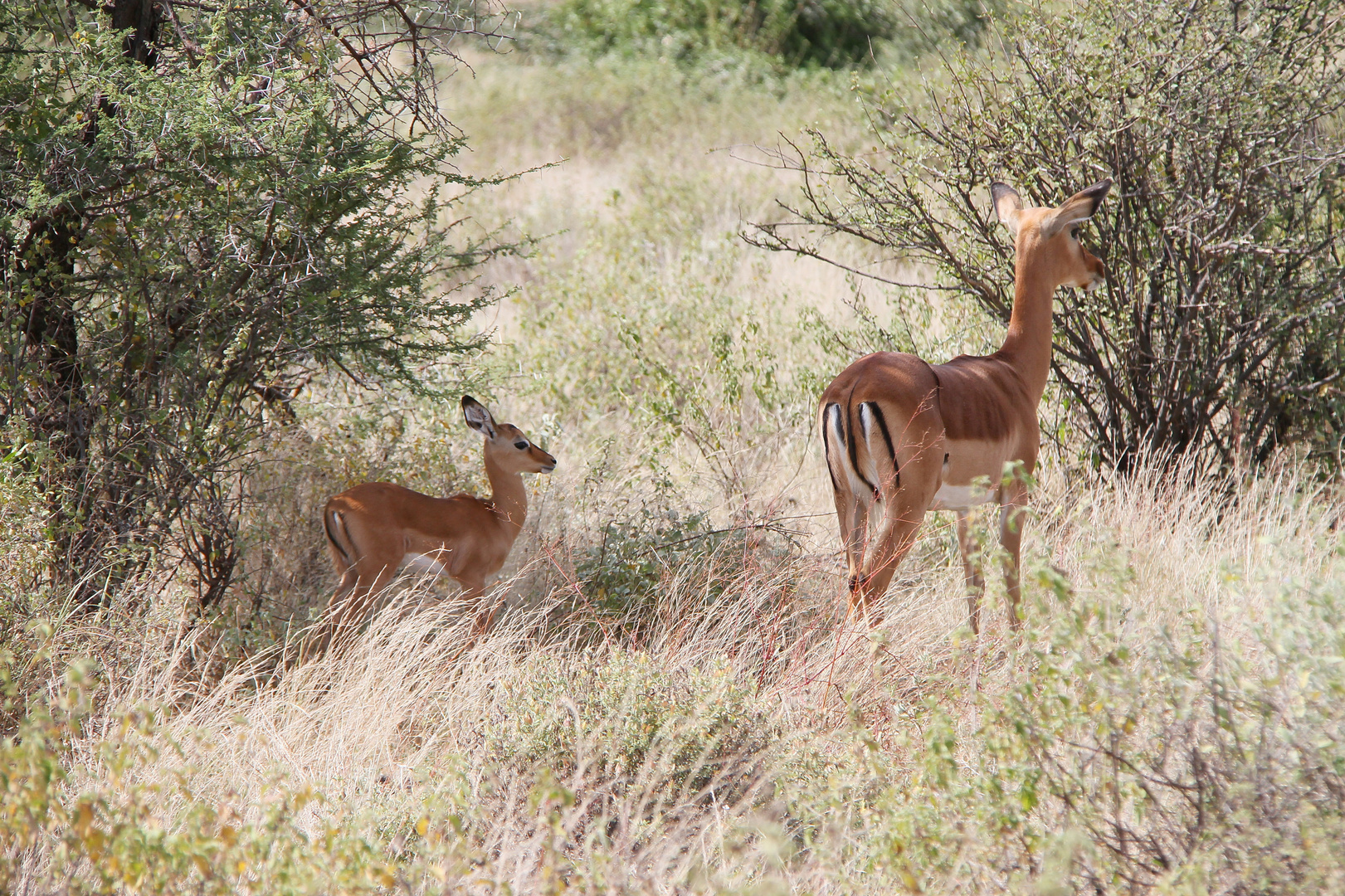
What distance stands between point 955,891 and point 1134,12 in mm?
4833

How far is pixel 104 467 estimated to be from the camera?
4.91m

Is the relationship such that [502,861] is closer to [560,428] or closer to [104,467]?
[104,467]

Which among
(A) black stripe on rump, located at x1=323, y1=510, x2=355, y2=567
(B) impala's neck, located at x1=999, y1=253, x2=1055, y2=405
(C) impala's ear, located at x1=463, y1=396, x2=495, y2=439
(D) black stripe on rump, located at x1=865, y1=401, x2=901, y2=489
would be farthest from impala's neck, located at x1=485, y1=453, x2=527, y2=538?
(B) impala's neck, located at x1=999, y1=253, x2=1055, y2=405

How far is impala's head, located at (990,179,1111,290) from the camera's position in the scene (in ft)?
18.0

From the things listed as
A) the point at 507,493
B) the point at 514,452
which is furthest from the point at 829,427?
the point at 507,493

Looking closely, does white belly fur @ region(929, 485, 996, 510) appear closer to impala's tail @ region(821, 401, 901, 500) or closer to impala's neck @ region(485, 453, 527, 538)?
impala's tail @ region(821, 401, 901, 500)

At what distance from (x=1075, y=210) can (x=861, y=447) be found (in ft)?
5.07

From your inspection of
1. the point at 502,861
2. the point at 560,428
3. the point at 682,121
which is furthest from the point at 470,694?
the point at 682,121

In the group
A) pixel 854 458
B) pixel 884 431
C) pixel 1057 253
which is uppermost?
pixel 1057 253

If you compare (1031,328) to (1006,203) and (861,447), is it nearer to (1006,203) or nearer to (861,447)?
(1006,203)

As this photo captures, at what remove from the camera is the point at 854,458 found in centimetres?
489

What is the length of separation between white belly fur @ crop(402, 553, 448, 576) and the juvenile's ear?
313 centimetres

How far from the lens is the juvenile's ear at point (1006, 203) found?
5781mm

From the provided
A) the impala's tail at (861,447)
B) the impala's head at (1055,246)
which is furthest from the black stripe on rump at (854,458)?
the impala's head at (1055,246)
